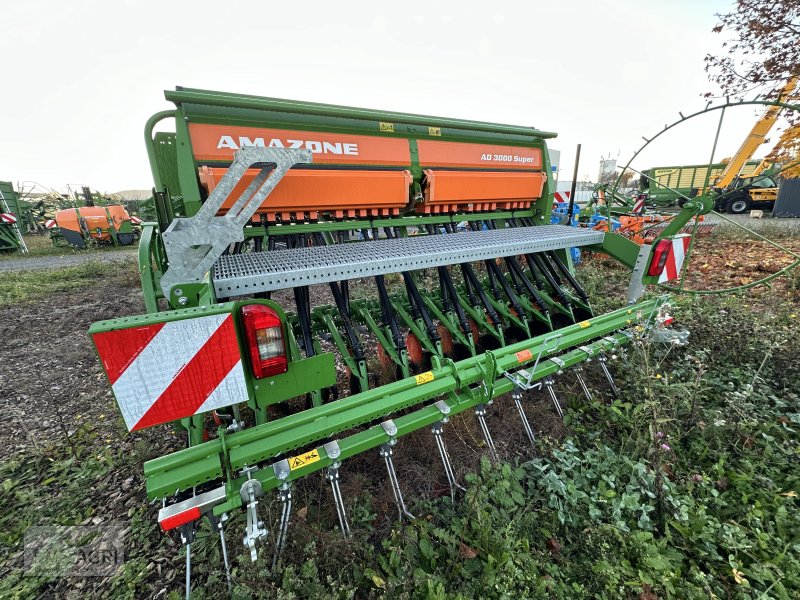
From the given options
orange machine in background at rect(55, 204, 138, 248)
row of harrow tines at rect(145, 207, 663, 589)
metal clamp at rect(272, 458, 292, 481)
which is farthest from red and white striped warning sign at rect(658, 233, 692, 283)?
orange machine in background at rect(55, 204, 138, 248)

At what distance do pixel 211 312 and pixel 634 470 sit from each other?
249cm

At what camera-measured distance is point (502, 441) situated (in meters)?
2.42

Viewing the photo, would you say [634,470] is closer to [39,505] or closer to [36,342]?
[39,505]

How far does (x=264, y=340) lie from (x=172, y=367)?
0.34m

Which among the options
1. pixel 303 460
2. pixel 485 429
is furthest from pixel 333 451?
pixel 485 429

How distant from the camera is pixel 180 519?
1.29 meters

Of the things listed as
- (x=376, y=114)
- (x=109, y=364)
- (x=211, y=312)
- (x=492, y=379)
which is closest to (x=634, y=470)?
(x=492, y=379)

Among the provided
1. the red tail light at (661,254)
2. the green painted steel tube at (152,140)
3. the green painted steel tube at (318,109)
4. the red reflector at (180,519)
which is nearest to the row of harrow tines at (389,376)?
the red reflector at (180,519)

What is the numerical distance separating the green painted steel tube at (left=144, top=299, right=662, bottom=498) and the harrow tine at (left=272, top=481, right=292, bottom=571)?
0.16 meters

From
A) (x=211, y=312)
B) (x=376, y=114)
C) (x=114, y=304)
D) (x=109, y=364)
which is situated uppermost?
(x=376, y=114)

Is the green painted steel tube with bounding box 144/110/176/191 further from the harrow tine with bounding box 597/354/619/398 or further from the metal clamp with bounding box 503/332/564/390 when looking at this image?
the harrow tine with bounding box 597/354/619/398

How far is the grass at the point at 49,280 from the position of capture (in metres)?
6.21

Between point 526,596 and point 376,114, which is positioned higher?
point 376,114

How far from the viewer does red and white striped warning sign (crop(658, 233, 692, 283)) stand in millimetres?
2844
